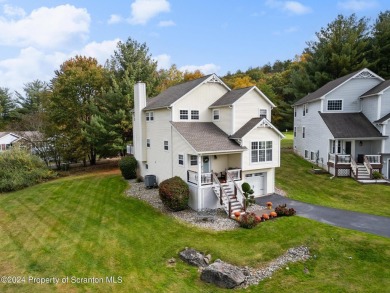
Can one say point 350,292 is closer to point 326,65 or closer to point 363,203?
point 363,203

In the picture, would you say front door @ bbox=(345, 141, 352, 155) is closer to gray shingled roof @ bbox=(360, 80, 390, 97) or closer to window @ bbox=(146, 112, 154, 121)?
gray shingled roof @ bbox=(360, 80, 390, 97)

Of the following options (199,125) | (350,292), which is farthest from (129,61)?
(350,292)

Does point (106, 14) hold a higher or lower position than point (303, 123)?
higher

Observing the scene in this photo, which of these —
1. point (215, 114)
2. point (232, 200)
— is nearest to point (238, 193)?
point (232, 200)

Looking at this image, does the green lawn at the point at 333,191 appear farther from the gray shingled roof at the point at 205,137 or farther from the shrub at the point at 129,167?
the shrub at the point at 129,167

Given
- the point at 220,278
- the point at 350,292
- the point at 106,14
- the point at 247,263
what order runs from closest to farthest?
1. the point at 350,292
2. the point at 220,278
3. the point at 247,263
4. the point at 106,14

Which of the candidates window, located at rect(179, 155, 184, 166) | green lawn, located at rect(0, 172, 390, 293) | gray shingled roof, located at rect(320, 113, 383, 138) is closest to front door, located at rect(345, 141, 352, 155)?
gray shingled roof, located at rect(320, 113, 383, 138)

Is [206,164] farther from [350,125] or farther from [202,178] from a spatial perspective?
[350,125]
